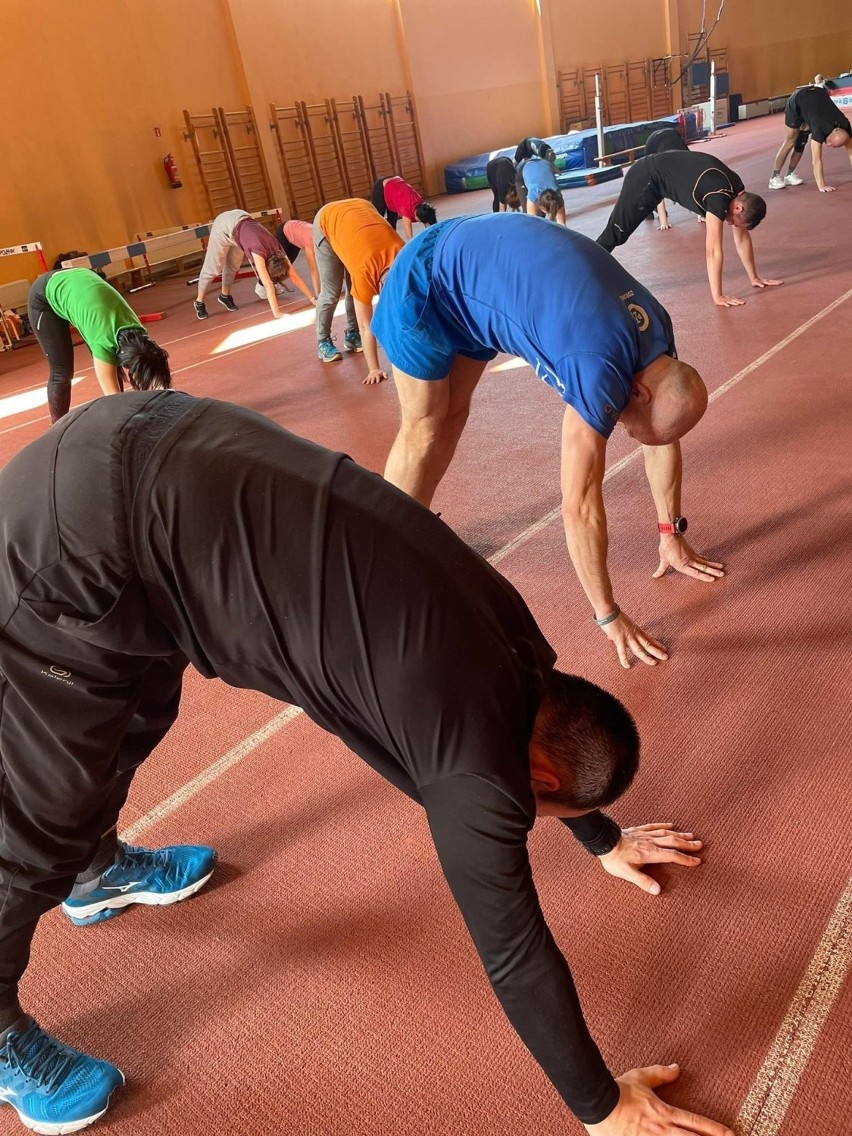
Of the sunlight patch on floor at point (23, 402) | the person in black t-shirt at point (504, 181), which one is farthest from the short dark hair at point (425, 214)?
the sunlight patch on floor at point (23, 402)

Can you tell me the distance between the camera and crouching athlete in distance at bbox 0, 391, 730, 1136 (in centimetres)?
109

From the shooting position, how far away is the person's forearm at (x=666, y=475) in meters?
2.89

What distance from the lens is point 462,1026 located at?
1.71 m

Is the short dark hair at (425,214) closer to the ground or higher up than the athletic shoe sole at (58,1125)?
higher up

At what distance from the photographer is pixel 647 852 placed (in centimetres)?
196

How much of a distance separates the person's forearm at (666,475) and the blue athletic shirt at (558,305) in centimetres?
55

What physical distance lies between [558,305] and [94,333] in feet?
12.2

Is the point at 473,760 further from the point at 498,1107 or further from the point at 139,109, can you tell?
the point at 139,109

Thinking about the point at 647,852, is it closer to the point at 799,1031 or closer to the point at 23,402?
the point at 799,1031

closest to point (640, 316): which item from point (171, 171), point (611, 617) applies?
point (611, 617)

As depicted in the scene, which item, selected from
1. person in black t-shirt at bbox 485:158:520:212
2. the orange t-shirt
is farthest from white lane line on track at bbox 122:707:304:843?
person in black t-shirt at bbox 485:158:520:212

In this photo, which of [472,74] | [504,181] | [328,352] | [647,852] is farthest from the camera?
[472,74]

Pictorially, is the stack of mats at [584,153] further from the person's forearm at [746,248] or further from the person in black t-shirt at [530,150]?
the person's forearm at [746,248]

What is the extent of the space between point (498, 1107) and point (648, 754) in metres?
1.02
